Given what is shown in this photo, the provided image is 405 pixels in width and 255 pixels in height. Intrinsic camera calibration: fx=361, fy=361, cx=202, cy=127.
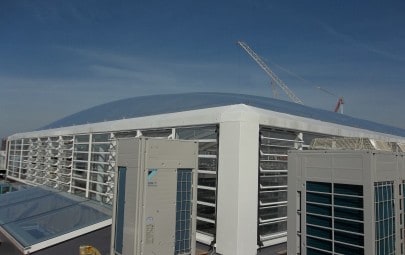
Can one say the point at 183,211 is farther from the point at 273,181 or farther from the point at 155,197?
the point at 273,181

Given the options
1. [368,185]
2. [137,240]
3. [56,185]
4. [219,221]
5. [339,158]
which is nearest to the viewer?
[368,185]

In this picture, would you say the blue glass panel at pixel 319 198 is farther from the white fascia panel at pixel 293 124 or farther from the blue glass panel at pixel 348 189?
the white fascia panel at pixel 293 124

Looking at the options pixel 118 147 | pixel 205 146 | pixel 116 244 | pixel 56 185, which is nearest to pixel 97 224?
pixel 116 244

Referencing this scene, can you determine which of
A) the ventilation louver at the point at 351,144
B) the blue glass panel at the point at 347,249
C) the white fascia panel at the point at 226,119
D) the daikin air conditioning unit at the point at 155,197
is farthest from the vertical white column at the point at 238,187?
the blue glass panel at the point at 347,249

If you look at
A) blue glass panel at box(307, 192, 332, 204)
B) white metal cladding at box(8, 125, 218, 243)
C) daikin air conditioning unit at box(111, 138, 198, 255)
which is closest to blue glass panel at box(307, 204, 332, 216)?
blue glass panel at box(307, 192, 332, 204)

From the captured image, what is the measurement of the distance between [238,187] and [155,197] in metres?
2.06

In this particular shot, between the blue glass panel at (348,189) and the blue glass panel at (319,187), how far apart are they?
0.11 metres

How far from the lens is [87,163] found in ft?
50.8

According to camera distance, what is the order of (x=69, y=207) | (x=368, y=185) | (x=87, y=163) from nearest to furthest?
1. (x=368, y=185)
2. (x=69, y=207)
3. (x=87, y=163)

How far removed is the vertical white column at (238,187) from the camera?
8320 millimetres

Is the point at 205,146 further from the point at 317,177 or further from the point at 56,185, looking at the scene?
the point at 56,185

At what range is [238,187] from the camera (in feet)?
27.3

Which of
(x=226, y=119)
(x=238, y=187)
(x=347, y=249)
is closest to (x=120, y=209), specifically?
(x=238, y=187)

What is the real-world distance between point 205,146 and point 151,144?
2763 mm
